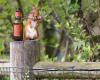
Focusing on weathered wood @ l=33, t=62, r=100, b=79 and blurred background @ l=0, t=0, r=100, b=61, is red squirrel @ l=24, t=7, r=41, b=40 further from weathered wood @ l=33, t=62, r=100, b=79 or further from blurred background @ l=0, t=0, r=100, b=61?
blurred background @ l=0, t=0, r=100, b=61

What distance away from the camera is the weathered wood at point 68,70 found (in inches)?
104

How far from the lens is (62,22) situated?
4055 millimetres

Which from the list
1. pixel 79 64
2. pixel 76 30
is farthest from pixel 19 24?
pixel 76 30

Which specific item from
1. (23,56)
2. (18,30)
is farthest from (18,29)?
(23,56)

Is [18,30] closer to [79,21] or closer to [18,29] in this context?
[18,29]

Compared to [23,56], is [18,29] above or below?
above

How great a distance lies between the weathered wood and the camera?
265cm

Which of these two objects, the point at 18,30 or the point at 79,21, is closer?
the point at 18,30

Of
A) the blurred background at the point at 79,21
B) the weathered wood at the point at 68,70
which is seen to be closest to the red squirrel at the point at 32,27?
the weathered wood at the point at 68,70

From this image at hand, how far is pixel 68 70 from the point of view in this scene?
106 inches

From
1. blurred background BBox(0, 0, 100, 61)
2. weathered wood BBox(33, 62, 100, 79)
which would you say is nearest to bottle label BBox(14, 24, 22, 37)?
weathered wood BBox(33, 62, 100, 79)

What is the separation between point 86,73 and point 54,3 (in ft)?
5.44

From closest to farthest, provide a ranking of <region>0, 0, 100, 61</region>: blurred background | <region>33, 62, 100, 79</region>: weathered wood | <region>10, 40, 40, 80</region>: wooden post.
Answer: <region>33, 62, 100, 79</region>: weathered wood < <region>10, 40, 40, 80</region>: wooden post < <region>0, 0, 100, 61</region>: blurred background

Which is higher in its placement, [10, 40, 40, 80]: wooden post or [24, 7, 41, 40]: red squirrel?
[24, 7, 41, 40]: red squirrel
